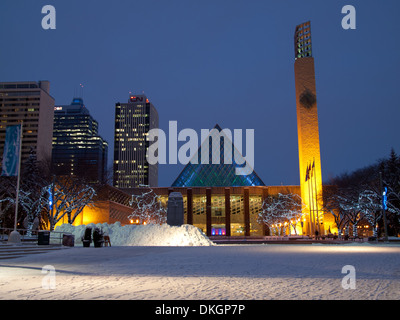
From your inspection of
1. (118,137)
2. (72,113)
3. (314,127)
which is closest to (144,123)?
(118,137)

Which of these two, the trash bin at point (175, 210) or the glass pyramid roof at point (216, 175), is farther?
the glass pyramid roof at point (216, 175)

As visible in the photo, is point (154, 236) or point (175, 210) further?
point (175, 210)

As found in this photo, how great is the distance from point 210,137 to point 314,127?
78.2 feet

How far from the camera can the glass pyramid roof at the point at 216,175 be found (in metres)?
73.7

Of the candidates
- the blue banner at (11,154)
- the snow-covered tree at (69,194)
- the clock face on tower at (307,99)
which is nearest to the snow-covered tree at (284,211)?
the clock face on tower at (307,99)

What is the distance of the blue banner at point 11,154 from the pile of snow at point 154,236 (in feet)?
32.4

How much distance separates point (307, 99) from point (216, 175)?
75.2 feet

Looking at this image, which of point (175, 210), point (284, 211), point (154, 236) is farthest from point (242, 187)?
point (154, 236)

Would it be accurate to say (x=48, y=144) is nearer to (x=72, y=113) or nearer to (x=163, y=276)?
(x=72, y=113)

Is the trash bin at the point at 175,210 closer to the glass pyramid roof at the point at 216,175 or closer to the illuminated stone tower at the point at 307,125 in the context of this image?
the illuminated stone tower at the point at 307,125

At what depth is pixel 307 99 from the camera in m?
65.2

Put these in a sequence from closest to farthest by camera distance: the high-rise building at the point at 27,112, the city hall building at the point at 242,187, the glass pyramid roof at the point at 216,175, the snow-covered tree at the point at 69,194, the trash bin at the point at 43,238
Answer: the trash bin at the point at 43,238, the snow-covered tree at the point at 69,194, the city hall building at the point at 242,187, the glass pyramid roof at the point at 216,175, the high-rise building at the point at 27,112

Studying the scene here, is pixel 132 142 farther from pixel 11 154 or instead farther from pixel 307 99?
pixel 11 154

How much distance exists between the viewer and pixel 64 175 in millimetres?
38312
